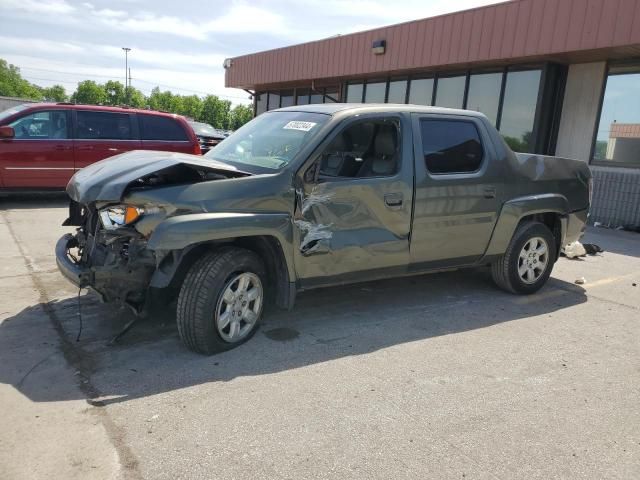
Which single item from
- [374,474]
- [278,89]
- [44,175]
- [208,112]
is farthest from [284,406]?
[208,112]

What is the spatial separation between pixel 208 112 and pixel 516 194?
8058cm

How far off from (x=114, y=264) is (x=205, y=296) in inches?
25.5

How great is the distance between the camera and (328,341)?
13.6 feet

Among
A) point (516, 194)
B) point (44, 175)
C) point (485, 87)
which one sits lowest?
point (44, 175)

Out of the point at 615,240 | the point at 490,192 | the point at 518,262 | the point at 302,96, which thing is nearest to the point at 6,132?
the point at 490,192

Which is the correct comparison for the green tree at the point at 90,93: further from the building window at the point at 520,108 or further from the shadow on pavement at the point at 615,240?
the shadow on pavement at the point at 615,240

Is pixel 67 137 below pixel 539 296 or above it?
above

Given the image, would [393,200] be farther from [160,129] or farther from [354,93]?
[354,93]

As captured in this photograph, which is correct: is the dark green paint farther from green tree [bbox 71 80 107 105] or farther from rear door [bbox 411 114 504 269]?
green tree [bbox 71 80 107 105]

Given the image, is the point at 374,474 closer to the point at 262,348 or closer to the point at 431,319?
the point at 262,348

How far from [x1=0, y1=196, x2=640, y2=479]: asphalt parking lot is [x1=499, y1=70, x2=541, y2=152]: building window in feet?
24.0

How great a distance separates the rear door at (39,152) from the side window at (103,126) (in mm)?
252

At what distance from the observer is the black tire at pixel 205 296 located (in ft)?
11.7

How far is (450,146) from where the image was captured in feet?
15.9
